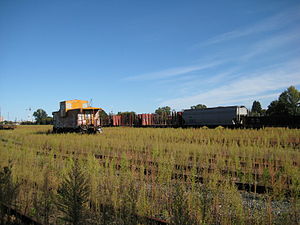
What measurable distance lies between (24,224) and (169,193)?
265 centimetres

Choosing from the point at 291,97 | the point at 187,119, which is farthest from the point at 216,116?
the point at 291,97

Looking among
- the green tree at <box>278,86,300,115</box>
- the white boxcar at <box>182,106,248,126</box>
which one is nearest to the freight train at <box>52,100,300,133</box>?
the white boxcar at <box>182,106,248,126</box>

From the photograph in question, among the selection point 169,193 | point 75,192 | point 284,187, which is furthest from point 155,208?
point 284,187

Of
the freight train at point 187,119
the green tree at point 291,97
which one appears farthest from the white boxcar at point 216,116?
the green tree at point 291,97

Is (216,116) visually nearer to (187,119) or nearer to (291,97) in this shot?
(187,119)

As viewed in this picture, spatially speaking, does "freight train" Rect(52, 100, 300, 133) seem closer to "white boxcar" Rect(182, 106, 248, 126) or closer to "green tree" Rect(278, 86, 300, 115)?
"white boxcar" Rect(182, 106, 248, 126)

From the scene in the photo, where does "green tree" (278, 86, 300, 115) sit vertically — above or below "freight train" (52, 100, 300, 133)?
above

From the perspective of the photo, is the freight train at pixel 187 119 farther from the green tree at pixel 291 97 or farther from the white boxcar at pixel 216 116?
the green tree at pixel 291 97

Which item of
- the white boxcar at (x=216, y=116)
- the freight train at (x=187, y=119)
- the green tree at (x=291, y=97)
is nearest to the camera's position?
the freight train at (x=187, y=119)

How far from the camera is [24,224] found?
3498 millimetres

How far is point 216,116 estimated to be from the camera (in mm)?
25453

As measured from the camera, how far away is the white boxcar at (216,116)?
23.8 meters

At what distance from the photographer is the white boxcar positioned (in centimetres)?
2375

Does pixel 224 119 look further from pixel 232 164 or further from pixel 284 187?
pixel 284 187
